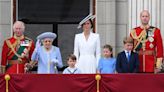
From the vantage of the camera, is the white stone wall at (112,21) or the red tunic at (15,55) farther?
the white stone wall at (112,21)

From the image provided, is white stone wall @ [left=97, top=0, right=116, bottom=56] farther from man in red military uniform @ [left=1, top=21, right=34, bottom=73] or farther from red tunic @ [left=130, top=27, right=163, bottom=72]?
man in red military uniform @ [left=1, top=21, right=34, bottom=73]

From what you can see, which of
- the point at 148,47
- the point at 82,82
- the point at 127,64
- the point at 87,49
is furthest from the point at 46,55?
the point at 148,47

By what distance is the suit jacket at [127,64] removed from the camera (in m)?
11.0

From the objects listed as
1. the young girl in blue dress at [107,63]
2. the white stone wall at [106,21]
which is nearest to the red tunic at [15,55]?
the young girl in blue dress at [107,63]

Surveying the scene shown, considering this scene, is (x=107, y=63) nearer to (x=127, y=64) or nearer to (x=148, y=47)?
(x=127, y=64)

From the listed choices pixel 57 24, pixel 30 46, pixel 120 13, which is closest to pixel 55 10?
pixel 57 24

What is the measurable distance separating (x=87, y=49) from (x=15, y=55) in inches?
50.7

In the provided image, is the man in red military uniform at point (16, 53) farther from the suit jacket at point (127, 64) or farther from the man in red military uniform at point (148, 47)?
the man in red military uniform at point (148, 47)

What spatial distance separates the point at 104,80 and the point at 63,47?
14.3ft

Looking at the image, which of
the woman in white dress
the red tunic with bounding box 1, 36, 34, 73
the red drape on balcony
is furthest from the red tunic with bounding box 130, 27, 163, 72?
the red tunic with bounding box 1, 36, 34, 73

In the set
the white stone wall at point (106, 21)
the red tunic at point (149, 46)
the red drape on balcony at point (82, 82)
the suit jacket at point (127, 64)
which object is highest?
the white stone wall at point (106, 21)

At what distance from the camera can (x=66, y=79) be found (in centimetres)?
1007

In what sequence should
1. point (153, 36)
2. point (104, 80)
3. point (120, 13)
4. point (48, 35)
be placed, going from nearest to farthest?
point (104, 80), point (48, 35), point (153, 36), point (120, 13)

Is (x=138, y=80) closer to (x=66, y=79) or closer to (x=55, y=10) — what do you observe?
(x=66, y=79)
